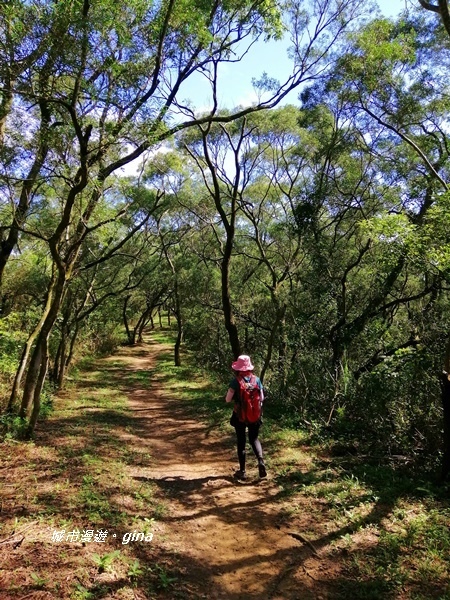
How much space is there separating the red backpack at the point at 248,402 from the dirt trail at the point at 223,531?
102 centimetres

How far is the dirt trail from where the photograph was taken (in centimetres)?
377

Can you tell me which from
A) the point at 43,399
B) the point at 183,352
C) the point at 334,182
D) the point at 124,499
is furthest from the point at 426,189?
the point at 183,352

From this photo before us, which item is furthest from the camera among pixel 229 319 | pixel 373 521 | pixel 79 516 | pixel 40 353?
pixel 229 319

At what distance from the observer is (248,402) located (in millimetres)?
5859

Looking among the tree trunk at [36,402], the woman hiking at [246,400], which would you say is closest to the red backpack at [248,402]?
the woman hiking at [246,400]

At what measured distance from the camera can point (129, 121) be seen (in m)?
6.14

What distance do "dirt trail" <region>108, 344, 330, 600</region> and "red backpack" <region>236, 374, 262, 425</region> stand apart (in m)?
1.02

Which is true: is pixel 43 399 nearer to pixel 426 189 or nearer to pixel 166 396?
pixel 166 396

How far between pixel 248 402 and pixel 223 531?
1707mm

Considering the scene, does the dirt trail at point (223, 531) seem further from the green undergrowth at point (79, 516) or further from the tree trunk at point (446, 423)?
the tree trunk at point (446, 423)

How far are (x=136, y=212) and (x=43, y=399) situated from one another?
10.8 metres

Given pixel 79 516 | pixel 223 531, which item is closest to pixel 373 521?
pixel 223 531

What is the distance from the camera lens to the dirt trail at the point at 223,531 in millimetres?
3771

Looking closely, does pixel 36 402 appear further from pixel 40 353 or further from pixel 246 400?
pixel 246 400
